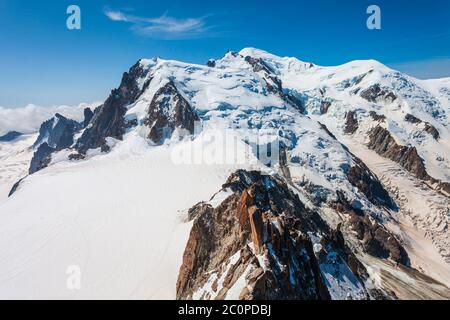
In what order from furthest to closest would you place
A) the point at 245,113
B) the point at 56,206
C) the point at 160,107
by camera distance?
1. the point at 245,113
2. the point at 160,107
3. the point at 56,206

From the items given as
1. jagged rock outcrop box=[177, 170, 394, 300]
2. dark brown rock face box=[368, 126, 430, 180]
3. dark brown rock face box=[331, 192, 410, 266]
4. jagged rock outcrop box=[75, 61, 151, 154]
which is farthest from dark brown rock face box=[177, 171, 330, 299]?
dark brown rock face box=[368, 126, 430, 180]

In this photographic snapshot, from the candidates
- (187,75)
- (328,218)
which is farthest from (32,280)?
(187,75)

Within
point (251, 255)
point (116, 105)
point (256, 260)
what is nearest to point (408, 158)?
point (116, 105)

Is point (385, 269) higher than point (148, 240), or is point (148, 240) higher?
point (148, 240)

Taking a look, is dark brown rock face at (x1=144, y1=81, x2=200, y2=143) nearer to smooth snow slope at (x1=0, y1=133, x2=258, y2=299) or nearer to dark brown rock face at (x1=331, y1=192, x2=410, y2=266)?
smooth snow slope at (x1=0, y1=133, x2=258, y2=299)

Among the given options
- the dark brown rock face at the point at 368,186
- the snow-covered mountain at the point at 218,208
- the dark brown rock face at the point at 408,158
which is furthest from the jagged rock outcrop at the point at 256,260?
the dark brown rock face at the point at 408,158
